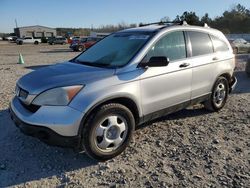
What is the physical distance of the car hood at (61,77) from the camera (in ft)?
11.8

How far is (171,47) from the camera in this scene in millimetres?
4633

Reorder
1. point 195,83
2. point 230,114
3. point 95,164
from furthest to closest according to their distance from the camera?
point 230,114 < point 195,83 < point 95,164

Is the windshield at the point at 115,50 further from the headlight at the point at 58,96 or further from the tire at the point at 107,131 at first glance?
the headlight at the point at 58,96

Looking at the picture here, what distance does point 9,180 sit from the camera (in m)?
3.45

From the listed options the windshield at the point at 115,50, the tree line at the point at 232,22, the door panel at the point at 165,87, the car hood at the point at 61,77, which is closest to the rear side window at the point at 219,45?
the door panel at the point at 165,87

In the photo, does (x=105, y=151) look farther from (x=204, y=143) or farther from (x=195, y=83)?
(x=195, y=83)

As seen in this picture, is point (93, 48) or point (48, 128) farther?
point (93, 48)

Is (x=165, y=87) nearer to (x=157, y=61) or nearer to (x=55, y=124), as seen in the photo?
(x=157, y=61)

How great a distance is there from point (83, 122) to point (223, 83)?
356 centimetres

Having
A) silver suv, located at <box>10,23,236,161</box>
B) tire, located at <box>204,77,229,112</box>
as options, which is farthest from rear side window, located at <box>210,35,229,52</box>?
tire, located at <box>204,77,229,112</box>

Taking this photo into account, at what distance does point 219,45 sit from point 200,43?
27.9 inches

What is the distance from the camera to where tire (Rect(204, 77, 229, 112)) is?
5.64m

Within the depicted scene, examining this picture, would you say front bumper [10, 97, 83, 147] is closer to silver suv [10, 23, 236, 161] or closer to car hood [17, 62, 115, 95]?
silver suv [10, 23, 236, 161]

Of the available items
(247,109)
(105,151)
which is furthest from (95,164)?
(247,109)
